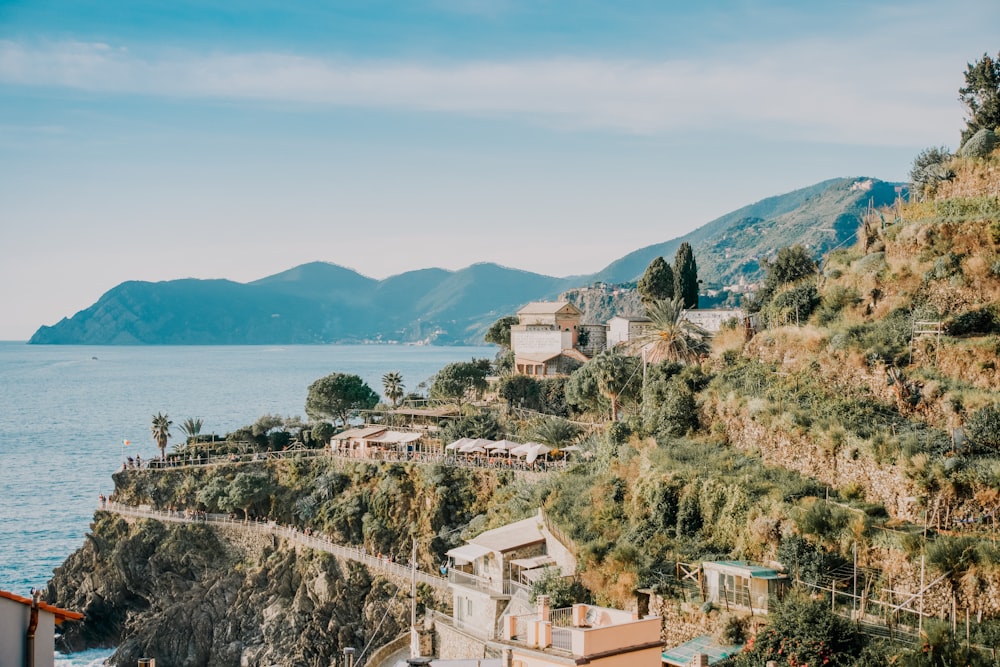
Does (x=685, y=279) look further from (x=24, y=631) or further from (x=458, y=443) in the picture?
(x=24, y=631)

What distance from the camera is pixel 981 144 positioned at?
36.6 metres

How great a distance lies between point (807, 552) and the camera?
84.6 ft

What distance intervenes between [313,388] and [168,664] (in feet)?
71.6

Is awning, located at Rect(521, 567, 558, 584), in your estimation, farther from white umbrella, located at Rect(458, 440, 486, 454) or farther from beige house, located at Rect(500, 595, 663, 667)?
beige house, located at Rect(500, 595, 663, 667)

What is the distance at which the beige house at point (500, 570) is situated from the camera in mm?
33625

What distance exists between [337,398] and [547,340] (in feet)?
48.2

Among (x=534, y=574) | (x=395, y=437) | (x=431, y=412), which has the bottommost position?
(x=534, y=574)

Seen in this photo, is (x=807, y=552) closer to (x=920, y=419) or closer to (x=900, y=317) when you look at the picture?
(x=920, y=419)

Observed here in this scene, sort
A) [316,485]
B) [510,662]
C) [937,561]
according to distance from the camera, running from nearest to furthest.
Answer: [510,662] < [937,561] < [316,485]

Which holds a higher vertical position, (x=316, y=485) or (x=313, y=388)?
(x=313, y=388)

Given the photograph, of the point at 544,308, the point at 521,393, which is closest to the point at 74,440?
the point at 544,308

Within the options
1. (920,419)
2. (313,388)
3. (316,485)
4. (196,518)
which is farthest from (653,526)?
(313,388)

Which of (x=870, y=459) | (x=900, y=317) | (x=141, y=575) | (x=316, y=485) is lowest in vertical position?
(x=141, y=575)

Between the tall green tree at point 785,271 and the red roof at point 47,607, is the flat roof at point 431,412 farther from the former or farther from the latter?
the red roof at point 47,607
